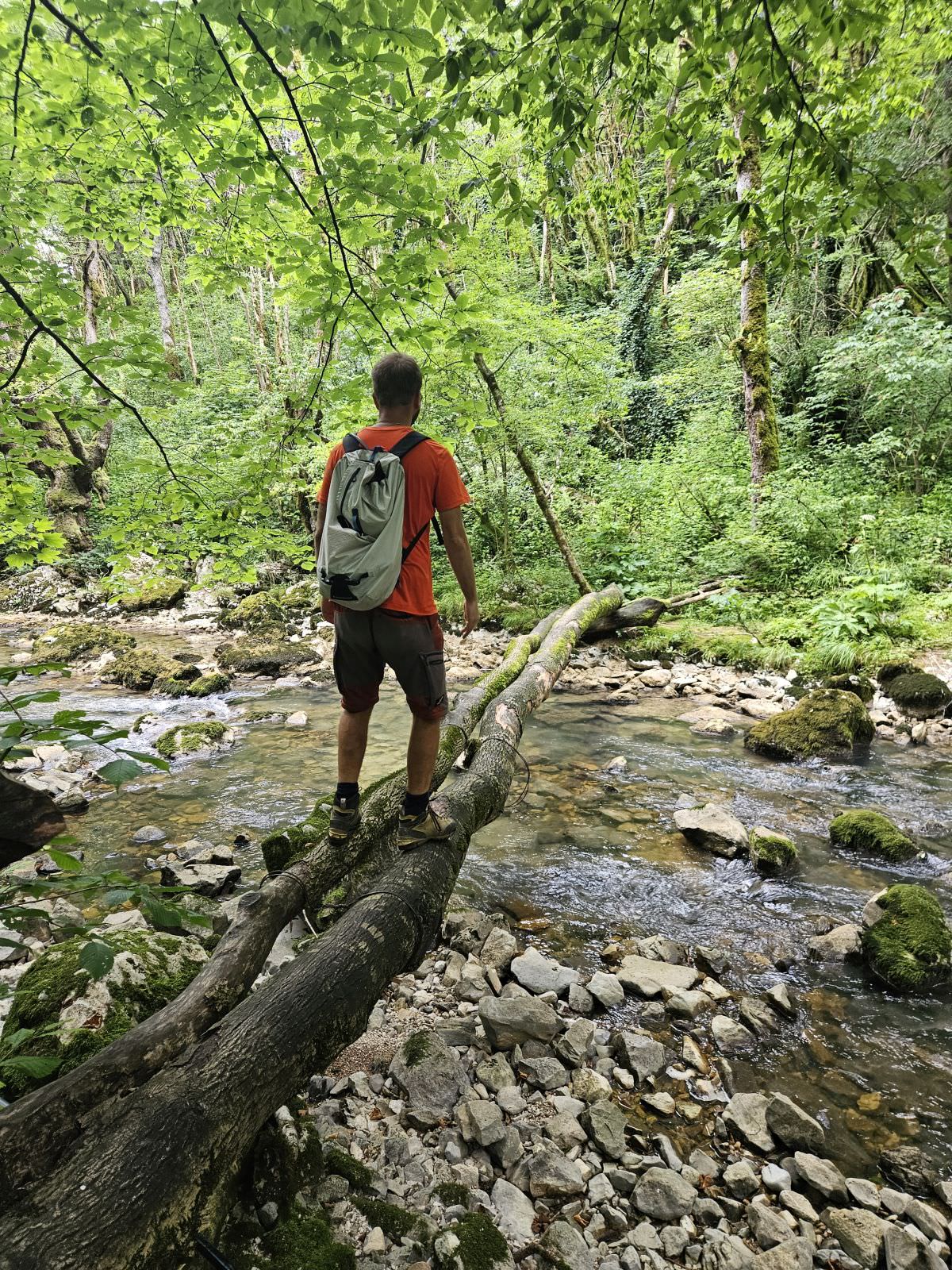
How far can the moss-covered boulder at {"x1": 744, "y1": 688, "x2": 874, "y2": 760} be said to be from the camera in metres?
7.57

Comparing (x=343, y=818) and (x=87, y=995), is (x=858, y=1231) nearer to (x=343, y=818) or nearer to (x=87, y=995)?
(x=343, y=818)

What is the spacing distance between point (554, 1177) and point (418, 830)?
5.35ft

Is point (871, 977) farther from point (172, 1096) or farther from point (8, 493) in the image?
point (8, 493)

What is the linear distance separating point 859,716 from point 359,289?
7.67 metres

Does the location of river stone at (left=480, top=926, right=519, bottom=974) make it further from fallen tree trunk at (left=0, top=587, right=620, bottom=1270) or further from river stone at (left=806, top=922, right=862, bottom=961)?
river stone at (left=806, top=922, right=862, bottom=961)

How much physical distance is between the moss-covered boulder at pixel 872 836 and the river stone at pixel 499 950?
334 centimetres

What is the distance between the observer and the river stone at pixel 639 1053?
318 centimetres

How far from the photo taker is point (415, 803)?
3451mm

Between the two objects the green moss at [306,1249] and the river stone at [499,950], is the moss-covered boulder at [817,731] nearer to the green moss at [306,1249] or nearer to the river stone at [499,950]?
the river stone at [499,950]

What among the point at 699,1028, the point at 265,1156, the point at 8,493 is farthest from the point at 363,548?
the point at 699,1028

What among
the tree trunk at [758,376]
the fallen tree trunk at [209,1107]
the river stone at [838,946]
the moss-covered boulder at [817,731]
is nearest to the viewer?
the fallen tree trunk at [209,1107]

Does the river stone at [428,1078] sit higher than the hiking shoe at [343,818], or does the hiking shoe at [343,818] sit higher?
the hiking shoe at [343,818]

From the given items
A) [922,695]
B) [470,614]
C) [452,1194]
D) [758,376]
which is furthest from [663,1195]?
[758,376]

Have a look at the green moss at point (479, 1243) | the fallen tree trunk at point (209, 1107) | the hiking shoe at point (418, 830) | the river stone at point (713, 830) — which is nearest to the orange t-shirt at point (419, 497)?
the hiking shoe at point (418, 830)
